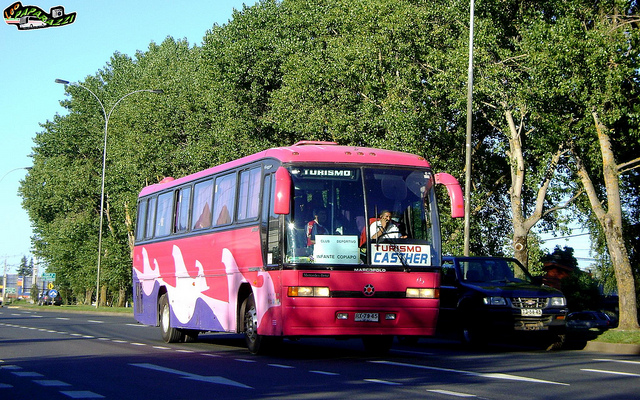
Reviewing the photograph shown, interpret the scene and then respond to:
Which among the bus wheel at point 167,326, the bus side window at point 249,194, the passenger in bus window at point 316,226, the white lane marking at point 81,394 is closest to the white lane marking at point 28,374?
the white lane marking at point 81,394

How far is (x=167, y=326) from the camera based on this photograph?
21.0m

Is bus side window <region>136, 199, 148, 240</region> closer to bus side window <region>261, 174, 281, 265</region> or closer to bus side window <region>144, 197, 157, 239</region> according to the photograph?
bus side window <region>144, 197, 157, 239</region>

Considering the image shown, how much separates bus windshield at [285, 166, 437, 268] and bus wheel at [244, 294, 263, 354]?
1.80 meters

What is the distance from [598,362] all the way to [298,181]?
19.1ft

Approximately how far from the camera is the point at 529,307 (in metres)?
18.3

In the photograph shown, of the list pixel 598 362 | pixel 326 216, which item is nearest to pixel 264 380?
pixel 326 216

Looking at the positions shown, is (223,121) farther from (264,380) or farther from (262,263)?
(264,380)

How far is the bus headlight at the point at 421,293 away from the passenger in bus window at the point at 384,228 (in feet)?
2.99

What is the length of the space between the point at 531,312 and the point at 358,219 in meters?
5.41

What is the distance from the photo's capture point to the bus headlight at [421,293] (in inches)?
591

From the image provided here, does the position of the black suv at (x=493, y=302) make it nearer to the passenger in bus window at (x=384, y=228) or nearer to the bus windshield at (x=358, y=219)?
the bus windshield at (x=358, y=219)

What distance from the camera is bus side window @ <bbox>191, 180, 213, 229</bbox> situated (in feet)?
61.1

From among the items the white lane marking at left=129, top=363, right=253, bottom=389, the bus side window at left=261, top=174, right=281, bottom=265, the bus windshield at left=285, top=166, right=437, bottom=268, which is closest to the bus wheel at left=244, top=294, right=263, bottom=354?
the bus side window at left=261, top=174, right=281, bottom=265

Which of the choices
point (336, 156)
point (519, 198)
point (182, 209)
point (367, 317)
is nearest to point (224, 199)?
point (182, 209)
